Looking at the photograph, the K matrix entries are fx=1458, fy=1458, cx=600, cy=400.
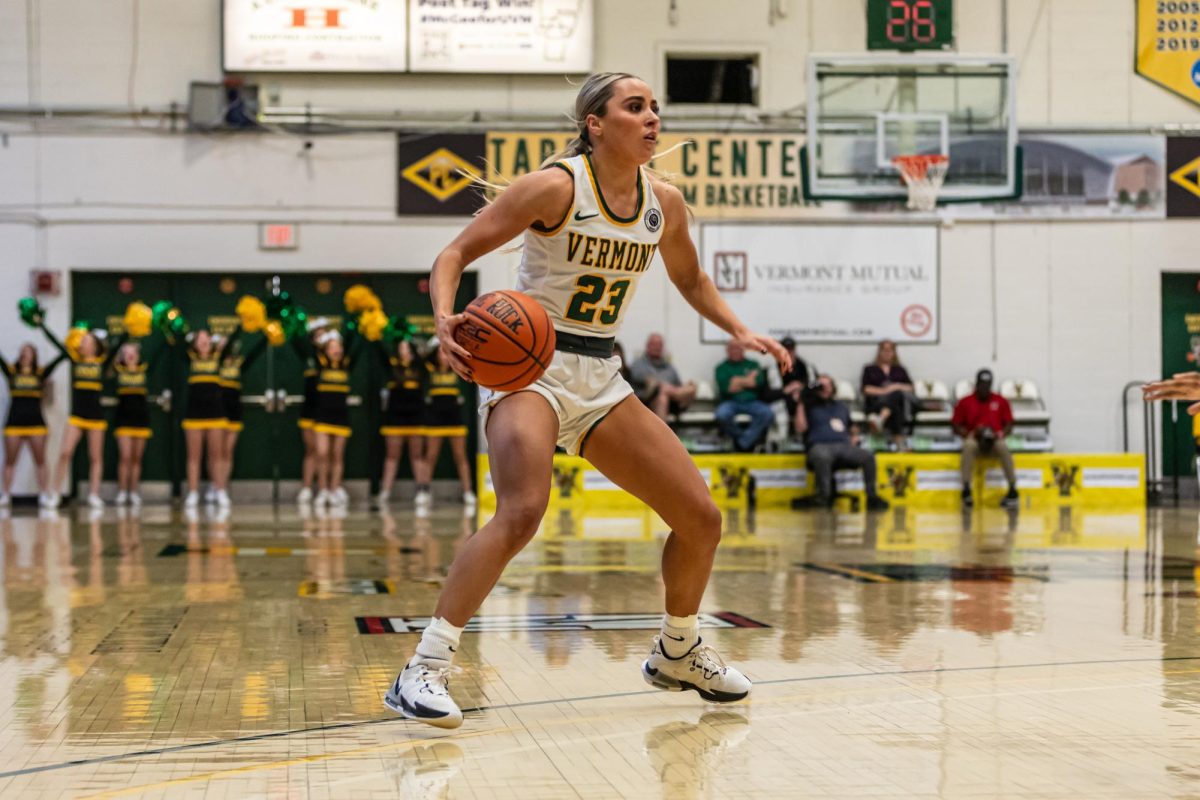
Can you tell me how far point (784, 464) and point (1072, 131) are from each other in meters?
6.03

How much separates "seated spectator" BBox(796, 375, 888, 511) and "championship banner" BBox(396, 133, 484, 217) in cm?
505

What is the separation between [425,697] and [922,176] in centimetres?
1283

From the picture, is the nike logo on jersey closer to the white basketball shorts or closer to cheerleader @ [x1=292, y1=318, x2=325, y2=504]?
the white basketball shorts

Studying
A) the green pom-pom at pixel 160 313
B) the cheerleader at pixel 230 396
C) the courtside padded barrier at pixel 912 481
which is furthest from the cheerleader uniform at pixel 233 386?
the courtside padded barrier at pixel 912 481

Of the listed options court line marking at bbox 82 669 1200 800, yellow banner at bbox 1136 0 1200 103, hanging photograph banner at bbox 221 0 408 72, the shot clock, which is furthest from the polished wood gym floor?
yellow banner at bbox 1136 0 1200 103

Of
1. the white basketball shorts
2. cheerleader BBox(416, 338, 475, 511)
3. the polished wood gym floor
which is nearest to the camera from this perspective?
the polished wood gym floor

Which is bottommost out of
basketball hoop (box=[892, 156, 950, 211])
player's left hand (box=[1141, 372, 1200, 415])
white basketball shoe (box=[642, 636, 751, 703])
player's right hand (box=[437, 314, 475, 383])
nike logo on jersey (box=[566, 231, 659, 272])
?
white basketball shoe (box=[642, 636, 751, 703])

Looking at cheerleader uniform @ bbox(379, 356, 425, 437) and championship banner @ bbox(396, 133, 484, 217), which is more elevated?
championship banner @ bbox(396, 133, 484, 217)

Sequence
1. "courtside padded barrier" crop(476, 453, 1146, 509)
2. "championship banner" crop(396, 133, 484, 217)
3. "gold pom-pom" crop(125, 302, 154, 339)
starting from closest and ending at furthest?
1. "courtside padded barrier" crop(476, 453, 1146, 509)
2. "gold pom-pom" crop(125, 302, 154, 339)
3. "championship banner" crop(396, 133, 484, 217)

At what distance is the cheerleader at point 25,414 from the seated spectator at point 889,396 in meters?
9.55

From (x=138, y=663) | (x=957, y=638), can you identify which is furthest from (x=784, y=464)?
(x=138, y=663)

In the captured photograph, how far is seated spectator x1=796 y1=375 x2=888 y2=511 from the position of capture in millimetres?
16000

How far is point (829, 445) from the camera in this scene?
1609cm

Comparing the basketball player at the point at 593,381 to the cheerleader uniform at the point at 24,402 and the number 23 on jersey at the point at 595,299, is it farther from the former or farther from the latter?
the cheerleader uniform at the point at 24,402
